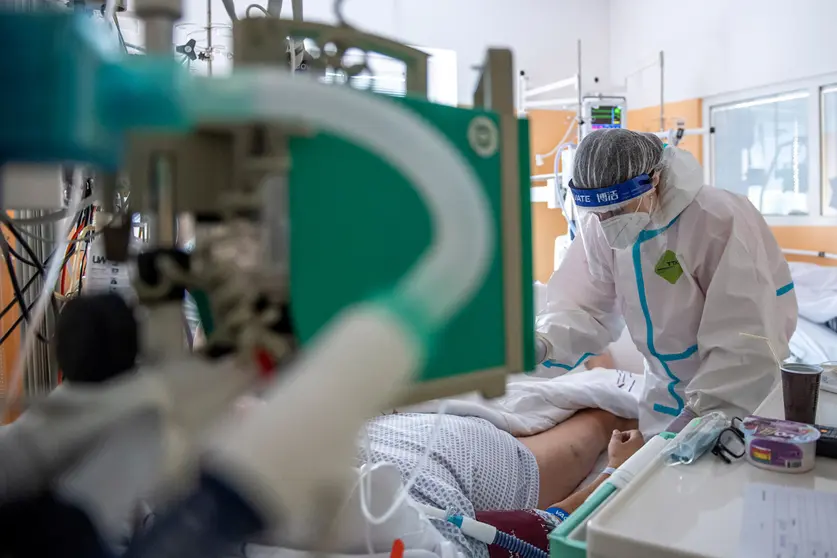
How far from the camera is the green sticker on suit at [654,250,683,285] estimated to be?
1.77 m

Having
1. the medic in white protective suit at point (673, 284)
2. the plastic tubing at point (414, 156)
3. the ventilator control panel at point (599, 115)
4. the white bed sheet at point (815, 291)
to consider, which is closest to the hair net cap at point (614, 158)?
the medic in white protective suit at point (673, 284)

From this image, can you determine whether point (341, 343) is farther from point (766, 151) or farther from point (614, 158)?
point (766, 151)

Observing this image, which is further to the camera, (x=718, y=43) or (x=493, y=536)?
(x=718, y=43)

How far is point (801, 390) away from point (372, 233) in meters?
1.13

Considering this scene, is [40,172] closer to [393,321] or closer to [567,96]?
[393,321]

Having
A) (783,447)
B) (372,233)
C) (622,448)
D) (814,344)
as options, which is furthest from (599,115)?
(372,233)

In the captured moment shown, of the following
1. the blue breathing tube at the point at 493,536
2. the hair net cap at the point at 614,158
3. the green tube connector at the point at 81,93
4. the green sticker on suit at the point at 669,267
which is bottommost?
the blue breathing tube at the point at 493,536

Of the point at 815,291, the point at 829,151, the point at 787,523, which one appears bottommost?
the point at 787,523

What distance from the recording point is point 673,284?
1.80 meters

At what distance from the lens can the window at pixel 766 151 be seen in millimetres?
3896

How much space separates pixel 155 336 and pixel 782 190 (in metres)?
4.39

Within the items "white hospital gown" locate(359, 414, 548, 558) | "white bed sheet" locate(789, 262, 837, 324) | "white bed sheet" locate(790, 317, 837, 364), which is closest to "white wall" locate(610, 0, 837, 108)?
"white bed sheet" locate(789, 262, 837, 324)

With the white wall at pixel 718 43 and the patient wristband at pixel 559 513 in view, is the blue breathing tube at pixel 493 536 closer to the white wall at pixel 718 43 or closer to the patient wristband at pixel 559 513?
the patient wristband at pixel 559 513

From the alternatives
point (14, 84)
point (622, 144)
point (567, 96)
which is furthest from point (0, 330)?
point (567, 96)
